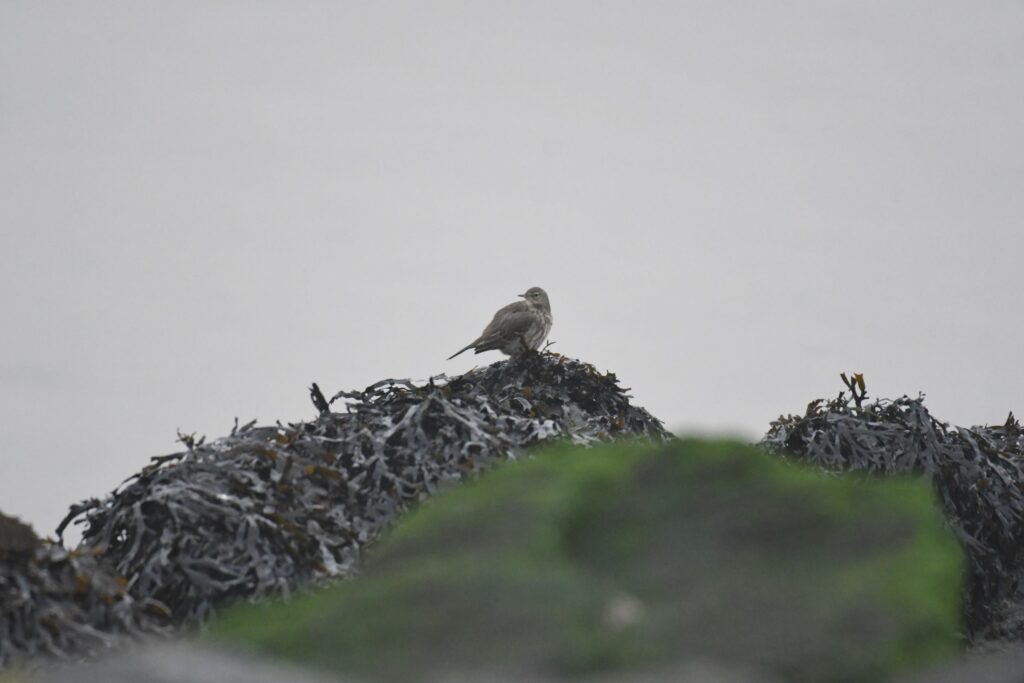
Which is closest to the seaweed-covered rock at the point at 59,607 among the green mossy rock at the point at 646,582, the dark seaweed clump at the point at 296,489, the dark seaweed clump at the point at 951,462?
the dark seaweed clump at the point at 296,489

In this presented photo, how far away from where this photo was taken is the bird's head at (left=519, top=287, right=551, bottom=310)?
1423cm

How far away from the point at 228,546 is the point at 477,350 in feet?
23.1

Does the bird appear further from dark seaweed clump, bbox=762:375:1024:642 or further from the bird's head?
dark seaweed clump, bbox=762:375:1024:642

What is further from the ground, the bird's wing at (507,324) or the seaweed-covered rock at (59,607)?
the bird's wing at (507,324)

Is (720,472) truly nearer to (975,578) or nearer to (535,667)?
(535,667)

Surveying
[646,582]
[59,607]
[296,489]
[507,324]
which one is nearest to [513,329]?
[507,324]

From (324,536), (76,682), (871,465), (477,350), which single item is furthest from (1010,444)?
(76,682)

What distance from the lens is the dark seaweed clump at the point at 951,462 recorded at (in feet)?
28.6

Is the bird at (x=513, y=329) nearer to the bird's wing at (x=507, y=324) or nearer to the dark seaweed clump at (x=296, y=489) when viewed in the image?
the bird's wing at (x=507, y=324)

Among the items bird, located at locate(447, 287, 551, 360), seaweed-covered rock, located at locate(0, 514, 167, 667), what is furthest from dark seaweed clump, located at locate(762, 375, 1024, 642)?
seaweed-covered rock, located at locate(0, 514, 167, 667)

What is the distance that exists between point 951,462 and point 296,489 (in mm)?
5025

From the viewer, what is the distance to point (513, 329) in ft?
43.7

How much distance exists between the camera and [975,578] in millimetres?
8625

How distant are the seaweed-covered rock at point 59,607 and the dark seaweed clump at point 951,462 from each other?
533 centimetres
